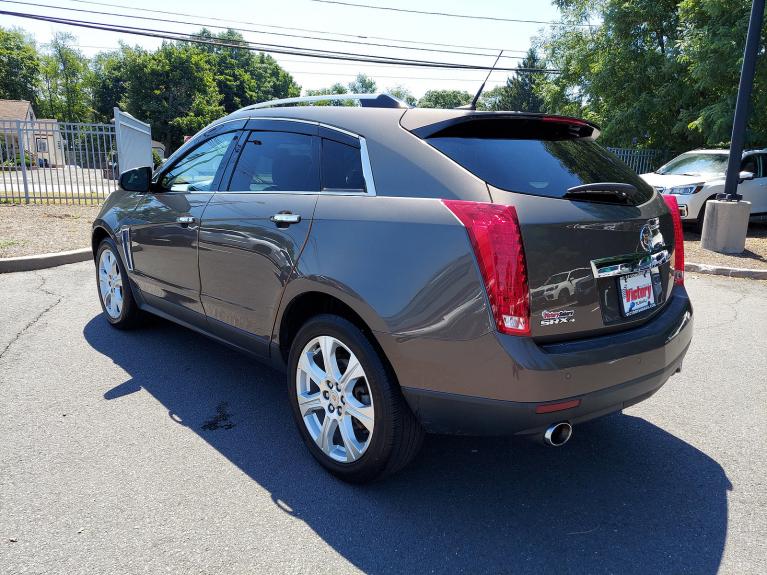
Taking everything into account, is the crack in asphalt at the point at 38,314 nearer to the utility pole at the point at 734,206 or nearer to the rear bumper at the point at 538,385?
the rear bumper at the point at 538,385

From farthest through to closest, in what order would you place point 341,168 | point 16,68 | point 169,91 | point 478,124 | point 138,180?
point 16,68
point 169,91
point 138,180
point 341,168
point 478,124

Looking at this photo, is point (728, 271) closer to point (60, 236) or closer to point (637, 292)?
point (637, 292)

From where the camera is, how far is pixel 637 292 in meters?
2.72

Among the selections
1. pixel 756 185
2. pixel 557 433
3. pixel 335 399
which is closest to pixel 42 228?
pixel 335 399

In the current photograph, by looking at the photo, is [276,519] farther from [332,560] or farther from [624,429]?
[624,429]

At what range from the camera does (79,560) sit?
231cm

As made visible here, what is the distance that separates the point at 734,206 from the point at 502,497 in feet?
28.5

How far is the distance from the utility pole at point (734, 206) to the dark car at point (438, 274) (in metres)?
7.37

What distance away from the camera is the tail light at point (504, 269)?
2289mm

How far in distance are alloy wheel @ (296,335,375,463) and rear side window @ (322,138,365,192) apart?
752mm

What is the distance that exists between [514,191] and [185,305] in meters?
2.53

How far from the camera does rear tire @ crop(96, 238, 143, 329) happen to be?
4.91m

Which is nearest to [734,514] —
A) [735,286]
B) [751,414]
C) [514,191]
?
[751,414]

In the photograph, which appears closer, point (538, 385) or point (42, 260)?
point (538, 385)
